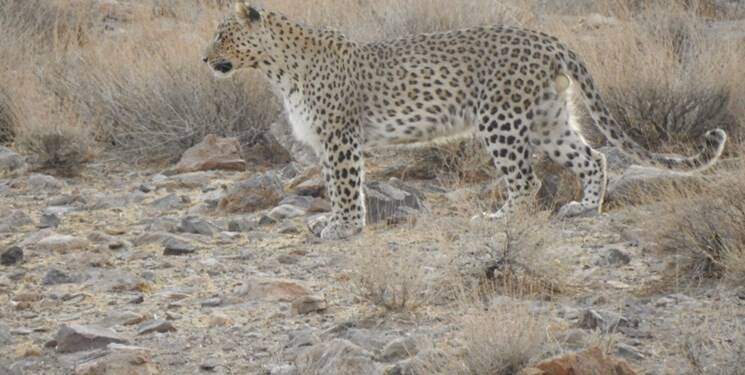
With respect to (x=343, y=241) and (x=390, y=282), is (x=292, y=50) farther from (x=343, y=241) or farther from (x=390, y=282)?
(x=390, y=282)

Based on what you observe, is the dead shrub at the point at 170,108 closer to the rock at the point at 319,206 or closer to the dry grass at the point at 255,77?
the dry grass at the point at 255,77

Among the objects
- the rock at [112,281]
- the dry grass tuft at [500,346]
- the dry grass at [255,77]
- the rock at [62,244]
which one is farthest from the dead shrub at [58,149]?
the dry grass tuft at [500,346]

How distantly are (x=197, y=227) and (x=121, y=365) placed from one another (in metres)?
3.36

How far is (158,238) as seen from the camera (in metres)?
9.18

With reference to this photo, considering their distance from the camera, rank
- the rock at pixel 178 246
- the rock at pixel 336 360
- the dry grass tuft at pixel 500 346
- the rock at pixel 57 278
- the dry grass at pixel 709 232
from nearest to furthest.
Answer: the dry grass tuft at pixel 500 346 → the rock at pixel 336 360 → the dry grass at pixel 709 232 → the rock at pixel 57 278 → the rock at pixel 178 246

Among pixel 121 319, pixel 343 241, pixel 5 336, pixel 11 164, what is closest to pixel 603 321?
pixel 121 319

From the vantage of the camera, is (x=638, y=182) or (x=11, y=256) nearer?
(x=11, y=256)

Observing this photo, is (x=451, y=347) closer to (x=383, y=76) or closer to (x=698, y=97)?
(x=383, y=76)

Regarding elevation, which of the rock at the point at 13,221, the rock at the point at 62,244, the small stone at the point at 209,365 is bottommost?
the rock at the point at 13,221

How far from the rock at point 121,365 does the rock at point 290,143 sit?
17.6 ft

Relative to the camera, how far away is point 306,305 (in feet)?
23.7

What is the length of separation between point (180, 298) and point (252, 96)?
16.6ft

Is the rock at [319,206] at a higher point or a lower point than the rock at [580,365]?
lower

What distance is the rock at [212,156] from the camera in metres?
11.8
